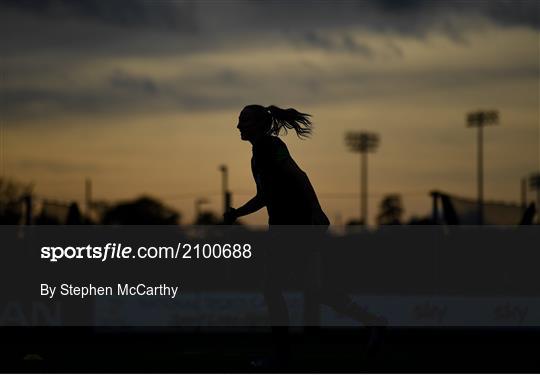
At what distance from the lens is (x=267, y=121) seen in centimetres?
1011

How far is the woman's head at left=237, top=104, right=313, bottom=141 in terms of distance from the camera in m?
10.0

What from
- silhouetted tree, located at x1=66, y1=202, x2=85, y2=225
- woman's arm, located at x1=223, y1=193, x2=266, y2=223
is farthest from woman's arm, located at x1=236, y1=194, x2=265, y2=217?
silhouetted tree, located at x1=66, y1=202, x2=85, y2=225

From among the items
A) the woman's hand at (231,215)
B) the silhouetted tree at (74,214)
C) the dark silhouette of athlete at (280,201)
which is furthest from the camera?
the silhouetted tree at (74,214)

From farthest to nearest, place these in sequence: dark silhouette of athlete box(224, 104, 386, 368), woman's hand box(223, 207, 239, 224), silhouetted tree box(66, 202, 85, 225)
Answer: silhouetted tree box(66, 202, 85, 225)
woman's hand box(223, 207, 239, 224)
dark silhouette of athlete box(224, 104, 386, 368)

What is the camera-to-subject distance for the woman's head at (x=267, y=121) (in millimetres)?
10047

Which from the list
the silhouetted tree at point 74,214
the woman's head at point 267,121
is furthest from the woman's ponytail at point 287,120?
the silhouetted tree at point 74,214

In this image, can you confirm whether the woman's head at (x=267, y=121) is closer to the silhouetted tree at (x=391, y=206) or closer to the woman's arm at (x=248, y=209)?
the woman's arm at (x=248, y=209)

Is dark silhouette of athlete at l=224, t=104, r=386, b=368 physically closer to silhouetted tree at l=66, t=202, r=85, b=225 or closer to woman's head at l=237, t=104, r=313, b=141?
woman's head at l=237, t=104, r=313, b=141

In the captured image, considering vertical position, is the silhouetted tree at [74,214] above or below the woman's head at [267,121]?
below

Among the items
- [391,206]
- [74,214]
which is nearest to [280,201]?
[74,214]

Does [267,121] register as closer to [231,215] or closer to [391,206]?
[231,215]

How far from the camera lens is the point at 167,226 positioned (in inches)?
968

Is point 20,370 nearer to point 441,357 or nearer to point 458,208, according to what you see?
point 441,357

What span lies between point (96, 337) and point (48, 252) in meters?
1.86
